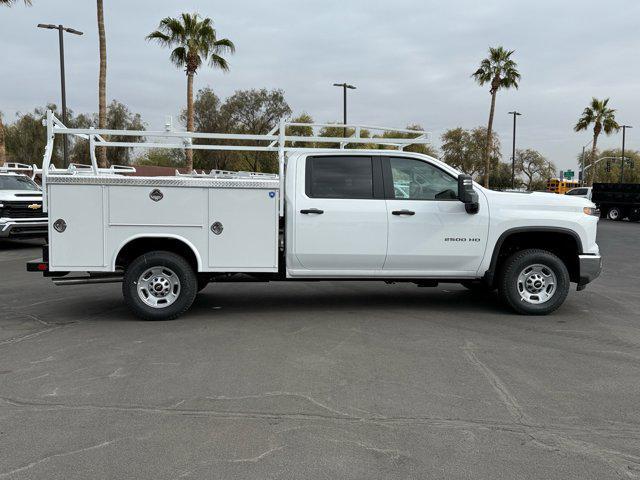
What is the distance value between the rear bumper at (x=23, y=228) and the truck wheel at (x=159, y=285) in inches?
358

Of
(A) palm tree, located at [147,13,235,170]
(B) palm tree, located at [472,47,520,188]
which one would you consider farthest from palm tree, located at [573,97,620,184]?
(A) palm tree, located at [147,13,235,170]

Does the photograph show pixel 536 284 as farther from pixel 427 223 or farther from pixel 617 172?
pixel 617 172

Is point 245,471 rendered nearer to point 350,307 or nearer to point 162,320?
point 162,320

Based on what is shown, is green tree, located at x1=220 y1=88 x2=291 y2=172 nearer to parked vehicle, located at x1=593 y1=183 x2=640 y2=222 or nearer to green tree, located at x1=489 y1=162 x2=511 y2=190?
parked vehicle, located at x1=593 y1=183 x2=640 y2=222

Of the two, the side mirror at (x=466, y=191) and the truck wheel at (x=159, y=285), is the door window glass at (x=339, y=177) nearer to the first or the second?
the side mirror at (x=466, y=191)

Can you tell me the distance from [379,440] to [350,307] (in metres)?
4.21

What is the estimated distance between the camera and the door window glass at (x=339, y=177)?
285 inches

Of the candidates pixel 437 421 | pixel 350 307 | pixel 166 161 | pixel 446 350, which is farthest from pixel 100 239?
pixel 166 161

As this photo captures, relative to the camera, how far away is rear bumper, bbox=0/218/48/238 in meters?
14.8

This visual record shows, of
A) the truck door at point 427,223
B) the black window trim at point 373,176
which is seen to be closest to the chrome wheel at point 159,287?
the black window trim at point 373,176

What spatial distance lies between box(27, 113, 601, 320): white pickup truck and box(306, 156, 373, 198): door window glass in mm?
12

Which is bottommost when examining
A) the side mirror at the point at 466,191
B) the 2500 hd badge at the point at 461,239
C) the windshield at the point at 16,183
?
the 2500 hd badge at the point at 461,239

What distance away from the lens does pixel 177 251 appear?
7223 millimetres

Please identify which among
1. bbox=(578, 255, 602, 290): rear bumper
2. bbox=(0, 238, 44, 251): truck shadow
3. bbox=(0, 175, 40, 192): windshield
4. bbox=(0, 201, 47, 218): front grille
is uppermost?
bbox=(0, 175, 40, 192): windshield
